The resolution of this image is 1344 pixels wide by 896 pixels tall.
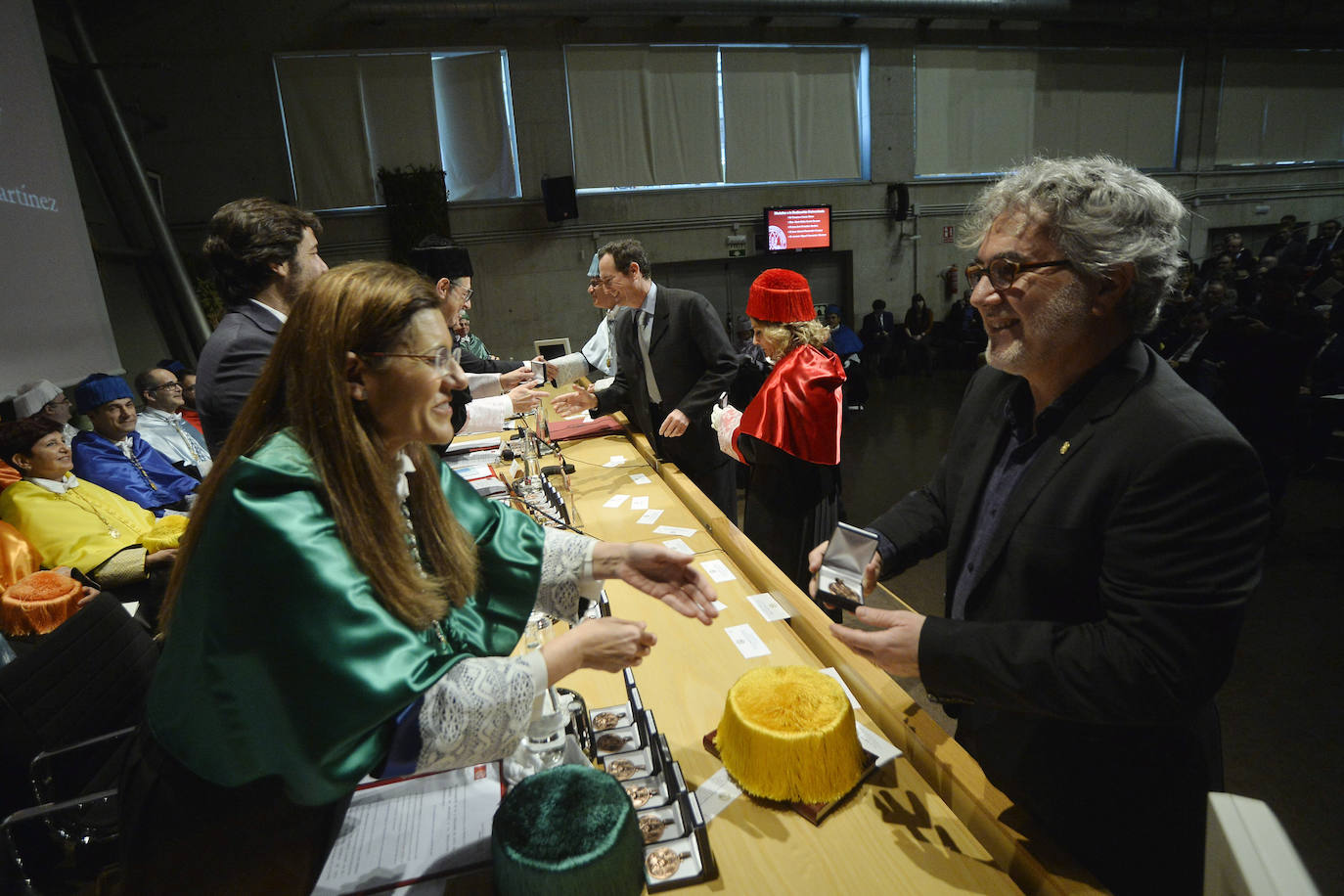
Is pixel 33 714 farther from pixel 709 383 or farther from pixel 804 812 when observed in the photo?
pixel 709 383

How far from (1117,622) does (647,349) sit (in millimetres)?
3151

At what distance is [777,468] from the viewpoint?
3002 millimetres

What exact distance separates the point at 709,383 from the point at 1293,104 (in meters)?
15.7

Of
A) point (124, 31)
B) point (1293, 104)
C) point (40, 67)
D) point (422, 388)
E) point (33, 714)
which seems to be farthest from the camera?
point (1293, 104)

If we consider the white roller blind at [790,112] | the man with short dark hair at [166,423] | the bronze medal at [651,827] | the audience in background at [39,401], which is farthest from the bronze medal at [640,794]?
the white roller blind at [790,112]

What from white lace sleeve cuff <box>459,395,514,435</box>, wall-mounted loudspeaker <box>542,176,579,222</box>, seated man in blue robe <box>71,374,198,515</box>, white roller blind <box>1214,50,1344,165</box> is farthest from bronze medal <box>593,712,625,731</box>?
white roller blind <box>1214,50,1344,165</box>

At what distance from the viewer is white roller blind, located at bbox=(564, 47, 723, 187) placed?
10.0 metres

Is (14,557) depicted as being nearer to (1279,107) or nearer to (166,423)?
(166,423)

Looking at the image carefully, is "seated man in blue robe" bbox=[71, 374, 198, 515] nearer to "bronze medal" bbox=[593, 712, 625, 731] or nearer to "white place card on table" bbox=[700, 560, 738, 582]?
"white place card on table" bbox=[700, 560, 738, 582]

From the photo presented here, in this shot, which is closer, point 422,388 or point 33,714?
point 422,388

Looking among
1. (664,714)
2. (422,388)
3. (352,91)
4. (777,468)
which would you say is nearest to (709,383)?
(777,468)

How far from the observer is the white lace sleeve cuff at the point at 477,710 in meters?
0.93

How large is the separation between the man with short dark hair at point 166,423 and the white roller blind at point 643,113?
6514mm

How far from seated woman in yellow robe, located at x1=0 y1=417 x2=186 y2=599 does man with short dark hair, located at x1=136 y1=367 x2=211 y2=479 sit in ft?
5.40
